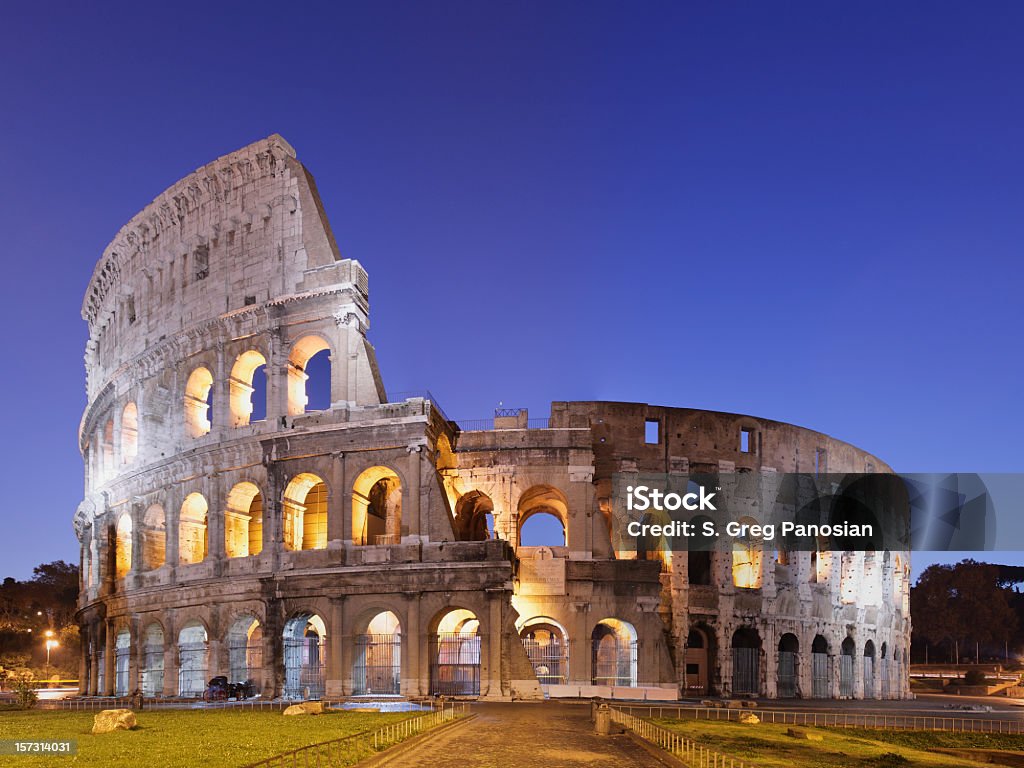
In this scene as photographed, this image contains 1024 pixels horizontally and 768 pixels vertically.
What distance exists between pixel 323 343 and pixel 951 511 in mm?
39541

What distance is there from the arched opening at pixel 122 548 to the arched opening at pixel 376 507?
35.8 ft

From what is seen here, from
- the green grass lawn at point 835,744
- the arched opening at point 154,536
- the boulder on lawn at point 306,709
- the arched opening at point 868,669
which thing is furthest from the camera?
the arched opening at point 868,669

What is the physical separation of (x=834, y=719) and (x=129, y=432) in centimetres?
3004

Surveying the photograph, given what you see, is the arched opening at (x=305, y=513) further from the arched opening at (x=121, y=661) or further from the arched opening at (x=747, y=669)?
the arched opening at (x=747, y=669)

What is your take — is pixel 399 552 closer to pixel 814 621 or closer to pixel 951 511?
pixel 814 621

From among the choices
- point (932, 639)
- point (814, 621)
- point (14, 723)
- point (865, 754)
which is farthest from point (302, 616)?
point (932, 639)

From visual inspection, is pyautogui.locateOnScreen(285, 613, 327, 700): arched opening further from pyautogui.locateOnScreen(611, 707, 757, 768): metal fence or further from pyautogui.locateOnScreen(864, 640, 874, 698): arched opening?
pyautogui.locateOnScreen(864, 640, 874, 698): arched opening

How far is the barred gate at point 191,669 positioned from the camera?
114 ft

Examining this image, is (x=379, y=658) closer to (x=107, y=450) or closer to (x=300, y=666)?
(x=300, y=666)

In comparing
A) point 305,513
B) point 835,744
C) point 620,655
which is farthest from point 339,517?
point 835,744

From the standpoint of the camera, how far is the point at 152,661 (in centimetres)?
3709

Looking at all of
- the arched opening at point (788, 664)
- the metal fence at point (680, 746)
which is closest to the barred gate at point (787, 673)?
the arched opening at point (788, 664)

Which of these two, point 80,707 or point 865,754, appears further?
point 80,707

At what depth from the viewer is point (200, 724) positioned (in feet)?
70.8
